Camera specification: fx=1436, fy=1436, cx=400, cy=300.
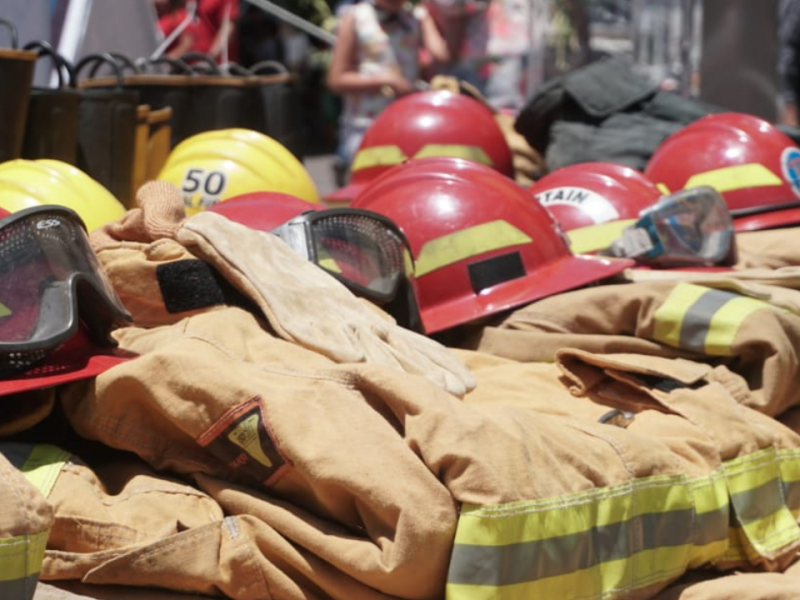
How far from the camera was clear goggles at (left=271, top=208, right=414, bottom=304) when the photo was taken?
349 cm

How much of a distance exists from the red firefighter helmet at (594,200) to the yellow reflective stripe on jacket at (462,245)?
50 cm

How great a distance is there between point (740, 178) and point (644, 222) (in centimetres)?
94

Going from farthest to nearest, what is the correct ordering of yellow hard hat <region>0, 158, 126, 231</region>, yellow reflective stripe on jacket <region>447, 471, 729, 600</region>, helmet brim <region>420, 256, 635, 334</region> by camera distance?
helmet brim <region>420, 256, 635, 334</region> → yellow hard hat <region>0, 158, 126, 231</region> → yellow reflective stripe on jacket <region>447, 471, 729, 600</region>

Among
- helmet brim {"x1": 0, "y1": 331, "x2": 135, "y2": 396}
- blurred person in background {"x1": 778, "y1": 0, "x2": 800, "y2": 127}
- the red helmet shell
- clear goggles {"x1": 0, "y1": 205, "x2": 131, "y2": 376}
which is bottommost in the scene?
blurred person in background {"x1": 778, "y1": 0, "x2": 800, "y2": 127}

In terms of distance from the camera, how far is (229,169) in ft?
15.6

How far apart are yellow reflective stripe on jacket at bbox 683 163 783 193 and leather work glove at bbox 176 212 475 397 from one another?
7.17 feet

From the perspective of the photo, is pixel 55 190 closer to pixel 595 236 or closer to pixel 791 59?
pixel 595 236

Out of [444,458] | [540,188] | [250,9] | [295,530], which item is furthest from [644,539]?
[250,9]

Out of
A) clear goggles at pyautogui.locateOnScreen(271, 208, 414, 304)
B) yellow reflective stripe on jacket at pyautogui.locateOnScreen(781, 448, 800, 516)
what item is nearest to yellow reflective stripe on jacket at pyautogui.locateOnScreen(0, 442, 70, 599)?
clear goggles at pyautogui.locateOnScreen(271, 208, 414, 304)

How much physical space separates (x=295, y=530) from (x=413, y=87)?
551cm

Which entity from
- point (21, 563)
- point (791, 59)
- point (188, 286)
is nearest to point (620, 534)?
point (188, 286)

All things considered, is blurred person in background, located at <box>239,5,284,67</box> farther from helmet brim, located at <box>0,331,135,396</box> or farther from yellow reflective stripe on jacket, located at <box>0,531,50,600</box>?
yellow reflective stripe on jacket, located at <box>0,531,50,600</box>

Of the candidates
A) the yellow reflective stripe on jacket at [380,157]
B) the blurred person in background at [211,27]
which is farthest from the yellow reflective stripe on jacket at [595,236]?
the blurred person in background at [211,27]

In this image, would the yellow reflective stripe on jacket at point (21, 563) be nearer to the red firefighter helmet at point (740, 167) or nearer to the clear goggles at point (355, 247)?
the clear goggles at point (355, 247)
